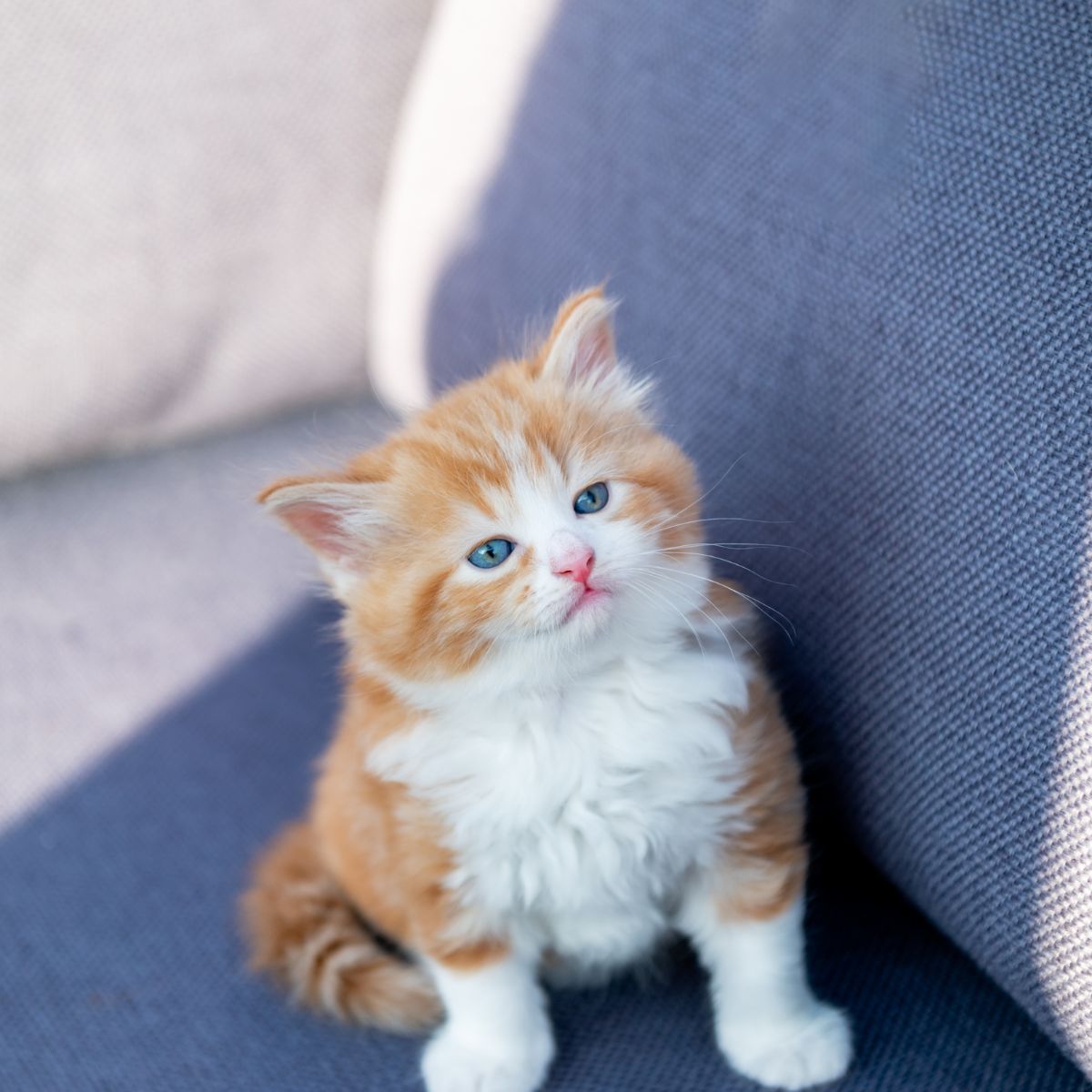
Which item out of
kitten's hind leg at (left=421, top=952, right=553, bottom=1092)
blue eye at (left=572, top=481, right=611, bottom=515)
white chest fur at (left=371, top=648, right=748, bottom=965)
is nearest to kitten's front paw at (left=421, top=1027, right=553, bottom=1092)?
kitten's hind leg at (left=421, top=952, right=553, bottom=1092)

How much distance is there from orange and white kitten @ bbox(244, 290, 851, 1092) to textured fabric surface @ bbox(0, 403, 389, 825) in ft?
1.56

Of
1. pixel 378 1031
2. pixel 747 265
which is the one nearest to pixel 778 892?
pixel 378 1031

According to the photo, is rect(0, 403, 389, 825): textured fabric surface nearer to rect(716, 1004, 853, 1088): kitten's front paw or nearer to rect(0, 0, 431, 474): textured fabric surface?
rect(0, 0, 431, 474): textured fabric surface

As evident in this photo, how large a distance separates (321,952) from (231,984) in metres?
0.11

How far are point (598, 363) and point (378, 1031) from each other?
0.66 meters

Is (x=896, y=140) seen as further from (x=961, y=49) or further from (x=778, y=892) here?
(x=778, y=892)

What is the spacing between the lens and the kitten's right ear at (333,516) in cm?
90

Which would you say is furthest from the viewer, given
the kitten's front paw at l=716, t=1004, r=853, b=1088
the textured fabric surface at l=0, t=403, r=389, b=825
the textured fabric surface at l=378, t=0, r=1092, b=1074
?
the textured fabric surface at l=0, t=403, r=389, b=825

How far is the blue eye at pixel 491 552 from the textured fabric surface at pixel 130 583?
0.54m

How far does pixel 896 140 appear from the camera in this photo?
0.98 meters

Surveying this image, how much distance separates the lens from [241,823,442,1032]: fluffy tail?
1080mm

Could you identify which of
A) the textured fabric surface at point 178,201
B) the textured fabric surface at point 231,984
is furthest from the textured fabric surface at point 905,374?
the textured fabric surface at point 178,201

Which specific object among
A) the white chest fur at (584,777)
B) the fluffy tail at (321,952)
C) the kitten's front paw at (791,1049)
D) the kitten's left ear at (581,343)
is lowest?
the fluffy tail at (321,952)

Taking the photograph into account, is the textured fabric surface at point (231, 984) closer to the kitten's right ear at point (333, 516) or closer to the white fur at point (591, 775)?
the white fur at point (591, 775)
